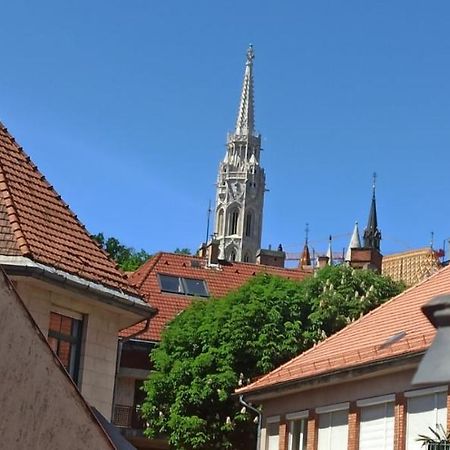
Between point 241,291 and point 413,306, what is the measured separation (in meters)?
12.5

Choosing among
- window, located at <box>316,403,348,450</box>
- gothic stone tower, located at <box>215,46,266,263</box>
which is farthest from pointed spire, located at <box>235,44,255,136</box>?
window, located at <box>316,403,348,450</box>

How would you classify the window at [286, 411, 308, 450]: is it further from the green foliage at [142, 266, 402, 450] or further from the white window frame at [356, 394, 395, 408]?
the green foliage at [142, 266, 402, 450]

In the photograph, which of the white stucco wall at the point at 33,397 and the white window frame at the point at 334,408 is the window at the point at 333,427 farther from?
the white stucco wall at the point at 33,397

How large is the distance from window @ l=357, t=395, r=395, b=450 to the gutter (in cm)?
714

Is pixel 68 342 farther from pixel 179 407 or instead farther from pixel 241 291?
pixel 241 291

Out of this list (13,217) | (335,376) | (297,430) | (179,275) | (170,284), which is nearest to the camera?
(13,217)

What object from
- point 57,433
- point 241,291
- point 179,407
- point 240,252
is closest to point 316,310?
A: point 241,291

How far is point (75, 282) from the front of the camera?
67.3 feet

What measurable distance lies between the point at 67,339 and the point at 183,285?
119ft

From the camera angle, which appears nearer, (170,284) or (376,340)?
(376,340)

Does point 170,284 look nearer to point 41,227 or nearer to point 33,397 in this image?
point 41,227

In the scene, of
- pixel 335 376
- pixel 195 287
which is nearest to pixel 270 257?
pixel 195 287

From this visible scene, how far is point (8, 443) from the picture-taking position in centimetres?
1141

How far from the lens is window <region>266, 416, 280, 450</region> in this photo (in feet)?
103
